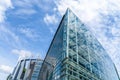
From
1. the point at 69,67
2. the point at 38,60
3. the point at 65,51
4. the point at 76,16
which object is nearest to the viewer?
the point at 69,67

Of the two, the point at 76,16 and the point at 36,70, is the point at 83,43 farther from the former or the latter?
the point at 36,70

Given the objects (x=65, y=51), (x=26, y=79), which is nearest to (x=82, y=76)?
(x=65, y=51)

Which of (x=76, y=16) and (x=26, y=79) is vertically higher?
(x=26, y=79)

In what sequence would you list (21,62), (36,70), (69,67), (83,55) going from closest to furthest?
(69,67) → (83,55) → (36,70) → (21,62)

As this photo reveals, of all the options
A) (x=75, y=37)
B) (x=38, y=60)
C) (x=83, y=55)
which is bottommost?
(x=83, y=55)

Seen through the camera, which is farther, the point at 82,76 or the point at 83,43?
the point at 83,43

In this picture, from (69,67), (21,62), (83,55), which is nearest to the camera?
(69,67)

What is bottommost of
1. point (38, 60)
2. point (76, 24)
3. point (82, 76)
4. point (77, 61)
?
point (82, 76)

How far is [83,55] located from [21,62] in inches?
3503

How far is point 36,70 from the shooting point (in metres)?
96.8

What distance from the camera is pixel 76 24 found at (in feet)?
122

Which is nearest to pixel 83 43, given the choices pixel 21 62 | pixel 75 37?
pixel 75 37

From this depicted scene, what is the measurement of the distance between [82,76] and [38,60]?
253 ft

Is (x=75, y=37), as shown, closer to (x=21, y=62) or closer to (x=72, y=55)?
(x=72, y=55)
